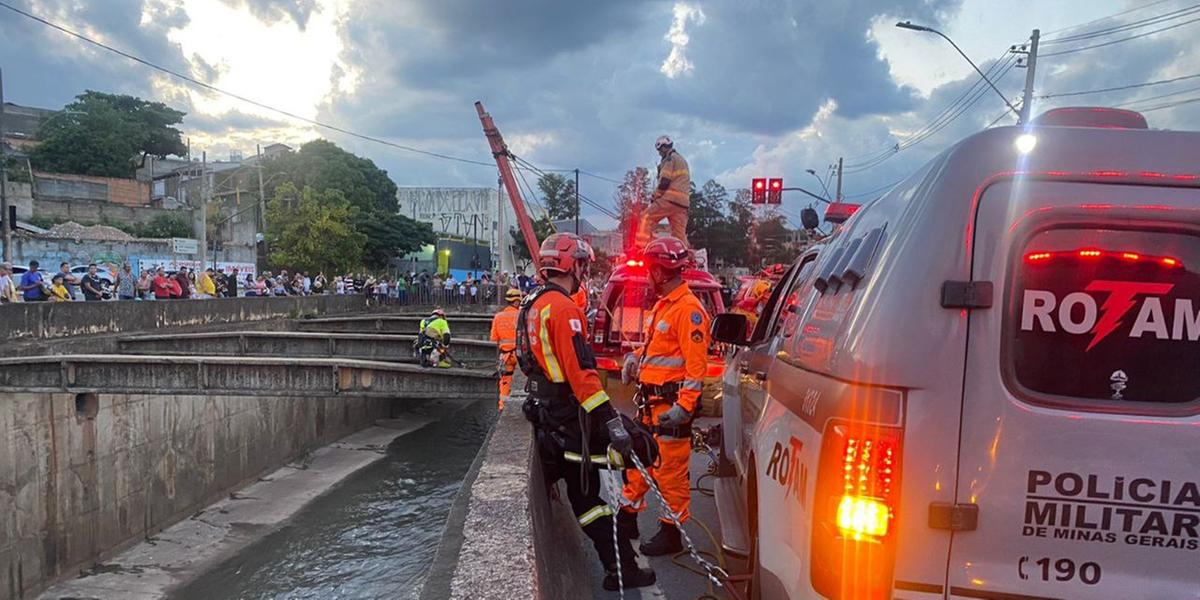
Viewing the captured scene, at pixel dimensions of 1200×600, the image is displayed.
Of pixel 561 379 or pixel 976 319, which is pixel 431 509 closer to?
pixel 561 379

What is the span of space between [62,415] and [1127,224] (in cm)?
1654

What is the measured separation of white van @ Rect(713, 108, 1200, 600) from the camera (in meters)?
1.78

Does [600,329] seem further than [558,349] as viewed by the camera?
Yes

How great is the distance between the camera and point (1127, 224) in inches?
72.1

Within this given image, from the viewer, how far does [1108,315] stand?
1857 millimetres

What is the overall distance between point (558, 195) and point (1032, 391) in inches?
2223

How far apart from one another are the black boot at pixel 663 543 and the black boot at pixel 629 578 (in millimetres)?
474

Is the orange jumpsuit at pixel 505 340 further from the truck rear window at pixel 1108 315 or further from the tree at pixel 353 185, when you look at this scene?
the tree at pixel 353 185

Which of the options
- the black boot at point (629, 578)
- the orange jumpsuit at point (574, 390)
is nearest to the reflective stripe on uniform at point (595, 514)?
the orange jumpsuit at point (574, 390)

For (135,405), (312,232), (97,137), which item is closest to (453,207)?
(97,137)

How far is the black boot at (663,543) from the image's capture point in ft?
14.0

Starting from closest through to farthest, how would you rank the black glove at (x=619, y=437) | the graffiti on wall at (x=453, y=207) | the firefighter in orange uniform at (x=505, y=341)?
the black glove at (x=619, y=437), the firefighter in orange uniform at (x=505, y=341), the graffiti on wall at (x=453, y=207)

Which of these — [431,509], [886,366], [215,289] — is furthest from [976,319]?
[215,289]

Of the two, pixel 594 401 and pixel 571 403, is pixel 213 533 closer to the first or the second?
pixel 571 403
